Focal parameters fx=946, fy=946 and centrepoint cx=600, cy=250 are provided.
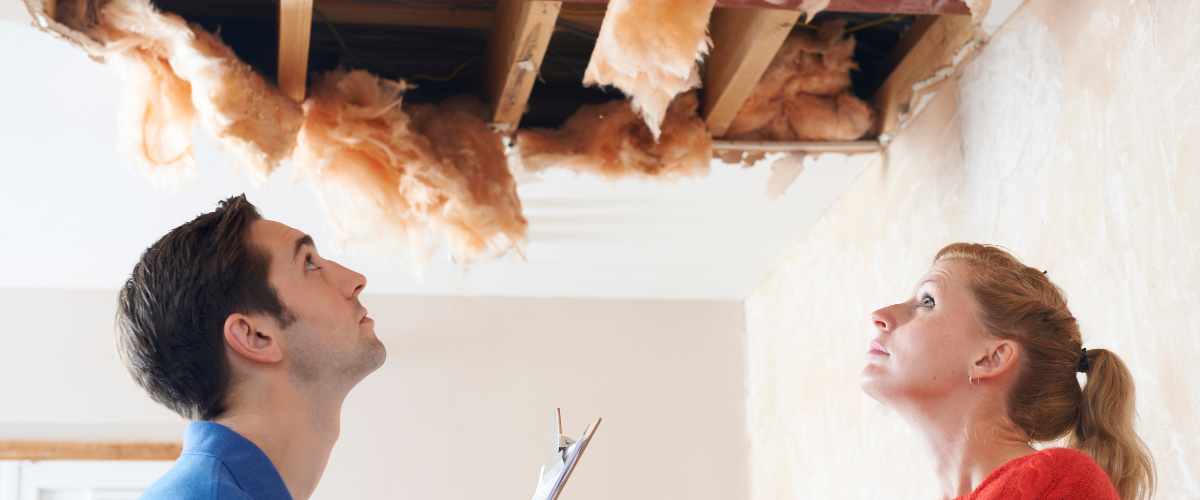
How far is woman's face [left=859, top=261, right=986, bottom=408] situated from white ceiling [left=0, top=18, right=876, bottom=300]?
1072 millimetres

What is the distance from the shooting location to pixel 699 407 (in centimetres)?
364

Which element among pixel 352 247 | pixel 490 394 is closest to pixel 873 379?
pixel 352 247

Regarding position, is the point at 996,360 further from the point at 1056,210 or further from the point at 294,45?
the point at 294,45

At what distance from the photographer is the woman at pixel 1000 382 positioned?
1.35m

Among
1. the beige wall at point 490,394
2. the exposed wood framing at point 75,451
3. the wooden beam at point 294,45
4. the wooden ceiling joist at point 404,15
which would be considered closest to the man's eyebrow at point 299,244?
the wooden beam at point 294,45

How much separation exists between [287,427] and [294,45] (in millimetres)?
954

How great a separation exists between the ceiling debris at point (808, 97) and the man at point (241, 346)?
1333mm

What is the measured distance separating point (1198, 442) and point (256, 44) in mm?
1959

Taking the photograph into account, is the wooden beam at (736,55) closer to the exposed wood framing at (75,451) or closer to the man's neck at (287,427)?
the man's neck at (287,427)

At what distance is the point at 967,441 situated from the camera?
1.39 m

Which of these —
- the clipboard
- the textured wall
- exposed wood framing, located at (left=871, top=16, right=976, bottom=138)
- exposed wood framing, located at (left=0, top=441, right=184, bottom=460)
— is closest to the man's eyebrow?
the clipboard

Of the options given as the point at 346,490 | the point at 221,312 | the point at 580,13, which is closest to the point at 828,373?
the point at 580,13

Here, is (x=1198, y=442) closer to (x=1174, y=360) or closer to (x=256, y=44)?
(x=1174, y=360)

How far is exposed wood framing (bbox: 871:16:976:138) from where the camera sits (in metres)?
2.00
